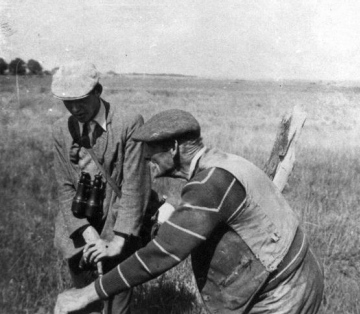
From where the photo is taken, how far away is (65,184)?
298 centimetres

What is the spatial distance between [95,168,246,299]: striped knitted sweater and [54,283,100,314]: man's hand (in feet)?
0.18

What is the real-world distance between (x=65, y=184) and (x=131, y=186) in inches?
21.1

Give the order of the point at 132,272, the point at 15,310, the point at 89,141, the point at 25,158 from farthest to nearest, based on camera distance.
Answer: the point at 25,158 → the point at 15,310 → the point at 89,141 → the point at 132,272

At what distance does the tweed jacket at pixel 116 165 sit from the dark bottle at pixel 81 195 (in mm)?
135

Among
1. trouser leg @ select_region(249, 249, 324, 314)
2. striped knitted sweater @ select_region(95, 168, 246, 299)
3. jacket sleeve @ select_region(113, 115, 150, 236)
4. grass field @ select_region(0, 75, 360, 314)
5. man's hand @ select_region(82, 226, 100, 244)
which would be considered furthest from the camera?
grass field @ select_region(0, 75, 360, 314)

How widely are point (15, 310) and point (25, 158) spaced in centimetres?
529

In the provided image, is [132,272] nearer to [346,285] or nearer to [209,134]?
[346,285]

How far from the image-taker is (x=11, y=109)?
18.9 metres

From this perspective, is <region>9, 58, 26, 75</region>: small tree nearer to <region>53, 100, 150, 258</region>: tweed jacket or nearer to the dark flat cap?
<region>53, 100, 150, 258</region>: tweed jacket

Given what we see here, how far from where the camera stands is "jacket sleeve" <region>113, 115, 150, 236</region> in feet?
9.04

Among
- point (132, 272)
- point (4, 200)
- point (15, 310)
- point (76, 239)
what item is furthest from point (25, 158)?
point (132, 272)

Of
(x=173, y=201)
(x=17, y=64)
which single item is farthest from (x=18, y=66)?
(x=173, y=201)

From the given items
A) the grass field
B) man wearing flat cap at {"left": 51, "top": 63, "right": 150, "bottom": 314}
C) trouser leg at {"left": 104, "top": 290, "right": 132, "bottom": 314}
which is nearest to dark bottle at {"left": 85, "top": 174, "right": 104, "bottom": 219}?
man wearing flat cap at {"left": 51, "top": 63, "right": 150, "bottom": 314}

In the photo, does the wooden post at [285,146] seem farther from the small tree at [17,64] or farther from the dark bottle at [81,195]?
the small tree at [17,64]
